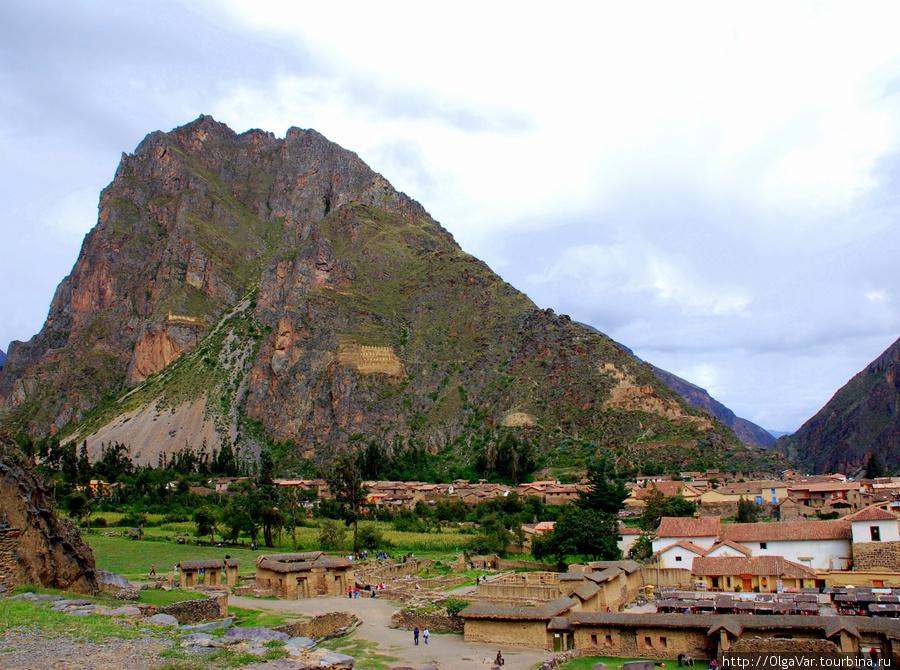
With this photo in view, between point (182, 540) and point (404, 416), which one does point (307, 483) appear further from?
point (182, 540)

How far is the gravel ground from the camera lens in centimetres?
1334

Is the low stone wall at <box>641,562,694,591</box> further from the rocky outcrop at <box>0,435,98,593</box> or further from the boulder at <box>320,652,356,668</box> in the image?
the rocky outcrop at <box>0,435,98,593</box>

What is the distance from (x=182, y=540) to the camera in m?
57.8

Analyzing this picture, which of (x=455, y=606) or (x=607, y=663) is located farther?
(x=455, y=606)

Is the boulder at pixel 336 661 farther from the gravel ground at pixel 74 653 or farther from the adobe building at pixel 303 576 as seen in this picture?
the adobe building at pixel 303 576

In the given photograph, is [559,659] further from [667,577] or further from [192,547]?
[192,547]

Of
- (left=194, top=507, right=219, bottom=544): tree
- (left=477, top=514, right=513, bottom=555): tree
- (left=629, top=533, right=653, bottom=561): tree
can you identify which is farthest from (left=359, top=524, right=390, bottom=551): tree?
(left=629, top=533, right=653, bottom=561): tree

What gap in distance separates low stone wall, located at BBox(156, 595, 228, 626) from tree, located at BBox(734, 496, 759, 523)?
162 feet

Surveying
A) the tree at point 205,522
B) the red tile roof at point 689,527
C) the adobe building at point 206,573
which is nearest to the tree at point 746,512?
the red tile roof at point 689,527

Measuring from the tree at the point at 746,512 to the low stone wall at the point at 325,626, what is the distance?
42770mm

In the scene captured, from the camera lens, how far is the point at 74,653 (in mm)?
14172

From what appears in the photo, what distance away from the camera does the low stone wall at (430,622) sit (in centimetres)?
3309

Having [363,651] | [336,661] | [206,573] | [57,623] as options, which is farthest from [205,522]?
[336,661]

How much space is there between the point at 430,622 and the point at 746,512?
41254 mm
